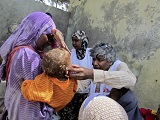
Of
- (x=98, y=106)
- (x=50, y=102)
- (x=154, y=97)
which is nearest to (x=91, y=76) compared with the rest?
(x=50, y=102)

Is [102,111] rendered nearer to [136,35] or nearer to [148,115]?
[148,115]

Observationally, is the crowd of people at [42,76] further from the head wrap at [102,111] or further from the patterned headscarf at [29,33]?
the head wrap at [102,111]

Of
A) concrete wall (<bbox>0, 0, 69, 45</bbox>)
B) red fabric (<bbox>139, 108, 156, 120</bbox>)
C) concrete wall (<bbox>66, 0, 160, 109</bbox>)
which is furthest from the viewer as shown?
concrete wall (<bbox>0, 0, 69, 45</bbox>)

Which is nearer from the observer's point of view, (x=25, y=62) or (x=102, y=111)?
(x=102, y=111)

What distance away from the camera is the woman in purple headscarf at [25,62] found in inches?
60.6

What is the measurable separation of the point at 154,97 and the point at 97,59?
3.49 feet

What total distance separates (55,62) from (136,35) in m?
1.91

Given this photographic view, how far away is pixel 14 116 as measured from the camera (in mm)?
1598

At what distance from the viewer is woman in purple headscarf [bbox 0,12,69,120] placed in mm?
1539

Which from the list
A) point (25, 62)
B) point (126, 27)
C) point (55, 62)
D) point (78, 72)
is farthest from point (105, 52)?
point (126, 27)

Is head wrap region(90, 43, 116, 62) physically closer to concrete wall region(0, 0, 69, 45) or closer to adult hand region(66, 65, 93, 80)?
adult hand region(66, 65, 93, 80)

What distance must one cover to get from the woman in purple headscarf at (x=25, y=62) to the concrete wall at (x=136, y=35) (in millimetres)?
1511

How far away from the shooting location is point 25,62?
153 centimetres

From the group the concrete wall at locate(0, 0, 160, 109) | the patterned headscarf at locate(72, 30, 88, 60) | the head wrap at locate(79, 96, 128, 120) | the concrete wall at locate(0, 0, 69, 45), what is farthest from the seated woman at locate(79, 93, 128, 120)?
the concrete wall at locate(0, 0, 69, 45)
